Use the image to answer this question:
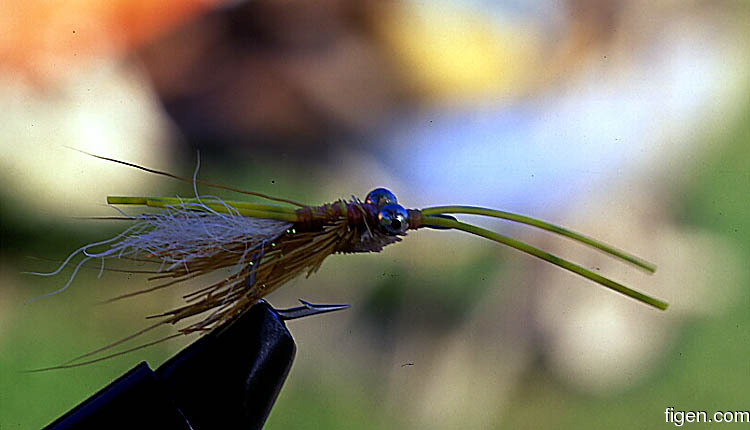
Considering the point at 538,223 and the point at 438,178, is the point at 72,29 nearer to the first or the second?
the point at 438,178

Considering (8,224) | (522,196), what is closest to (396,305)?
(522,196)

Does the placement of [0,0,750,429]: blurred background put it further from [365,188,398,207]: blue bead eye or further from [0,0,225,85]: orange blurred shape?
[365,188,398,207]: blue bead eye

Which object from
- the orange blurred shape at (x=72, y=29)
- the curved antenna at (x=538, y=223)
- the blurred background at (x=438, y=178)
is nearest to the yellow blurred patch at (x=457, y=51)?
the blurred background at (x=438, y=178)

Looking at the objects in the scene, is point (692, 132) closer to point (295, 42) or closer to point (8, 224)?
point (295, 42)

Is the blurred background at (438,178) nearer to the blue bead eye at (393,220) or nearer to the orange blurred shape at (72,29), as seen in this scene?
the orange blurred shape at (72,29)

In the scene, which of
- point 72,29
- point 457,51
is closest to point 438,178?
point 457,51
